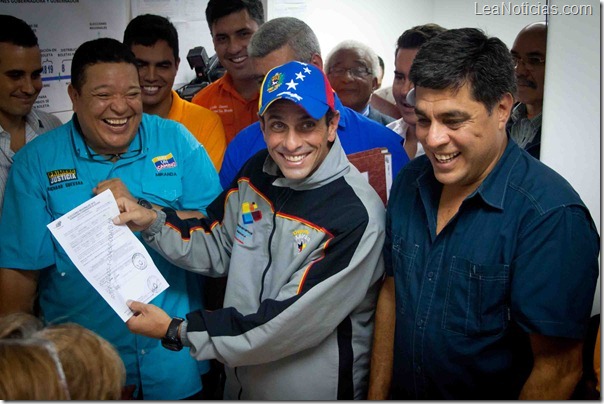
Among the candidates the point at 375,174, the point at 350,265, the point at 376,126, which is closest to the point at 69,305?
Result: the point at 350,265

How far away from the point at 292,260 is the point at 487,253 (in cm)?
46

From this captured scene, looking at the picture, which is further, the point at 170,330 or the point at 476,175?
the point at 170,330

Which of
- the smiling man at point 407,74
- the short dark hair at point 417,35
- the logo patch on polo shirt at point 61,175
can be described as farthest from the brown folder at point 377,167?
the logo patch on polo shirt at point 61,175

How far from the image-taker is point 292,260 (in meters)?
1.39

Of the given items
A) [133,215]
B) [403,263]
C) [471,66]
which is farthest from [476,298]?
[133,215]

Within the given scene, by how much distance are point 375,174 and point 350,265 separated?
20.0 inches

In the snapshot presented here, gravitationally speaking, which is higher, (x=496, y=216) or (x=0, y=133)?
(x=0, y=133)

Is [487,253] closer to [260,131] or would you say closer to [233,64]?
[260,131]

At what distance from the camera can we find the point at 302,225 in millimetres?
1379

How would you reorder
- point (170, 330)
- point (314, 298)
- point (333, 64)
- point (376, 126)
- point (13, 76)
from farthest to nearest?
point (333, 64) → point (376, 126) → point (13, 76) → point (170, 330) → point (314, 298)

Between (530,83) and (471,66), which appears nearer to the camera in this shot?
(471,66)

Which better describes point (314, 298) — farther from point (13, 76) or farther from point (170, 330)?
point (13, 76)

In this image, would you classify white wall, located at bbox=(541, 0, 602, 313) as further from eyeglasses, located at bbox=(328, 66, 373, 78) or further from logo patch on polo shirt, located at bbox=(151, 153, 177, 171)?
logo patch on polo shirt, located at bbox=(151, 153, 177, 171)

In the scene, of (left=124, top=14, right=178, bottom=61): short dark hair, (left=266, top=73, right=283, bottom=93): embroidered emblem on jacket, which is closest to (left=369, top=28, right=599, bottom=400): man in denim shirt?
(left=266, top=73, right=283, bottom=93): embroidered emblem on jacket
